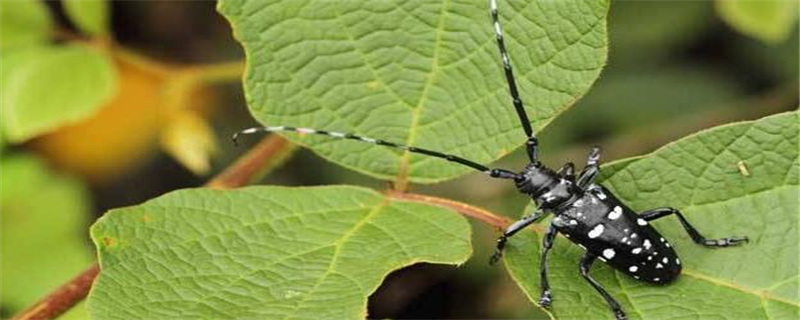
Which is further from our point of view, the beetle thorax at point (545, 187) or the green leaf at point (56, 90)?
the green leaf at point (56, 90)

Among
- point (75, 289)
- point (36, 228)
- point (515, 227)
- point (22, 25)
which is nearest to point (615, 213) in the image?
point (515, 227)

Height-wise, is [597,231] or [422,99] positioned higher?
[422,99]

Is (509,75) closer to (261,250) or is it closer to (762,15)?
(261,250)

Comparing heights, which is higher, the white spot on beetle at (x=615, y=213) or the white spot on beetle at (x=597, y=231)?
the white spot on beetle at (x=615, y=213)

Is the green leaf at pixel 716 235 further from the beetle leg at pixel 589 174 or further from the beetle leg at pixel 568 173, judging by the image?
the beetle leg at pixel 568 173

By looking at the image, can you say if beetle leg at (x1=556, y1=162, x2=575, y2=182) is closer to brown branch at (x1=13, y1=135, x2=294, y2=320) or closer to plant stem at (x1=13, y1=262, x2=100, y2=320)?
brown branch at (x1=13, y1=135, x2=294, y2=320)

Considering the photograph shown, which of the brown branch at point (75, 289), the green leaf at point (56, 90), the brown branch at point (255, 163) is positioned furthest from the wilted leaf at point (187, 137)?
the brown branch at point (75, 289)

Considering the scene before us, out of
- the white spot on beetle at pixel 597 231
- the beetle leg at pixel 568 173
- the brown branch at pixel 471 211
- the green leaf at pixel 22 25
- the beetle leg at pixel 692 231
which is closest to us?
the beetle leg at pixel 692 231

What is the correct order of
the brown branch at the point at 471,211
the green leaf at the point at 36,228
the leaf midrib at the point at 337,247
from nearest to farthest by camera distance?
the leaf midrib at the point at 337,247, the brown branch at the point at 471,211, the green leaf at the point at 36,228
